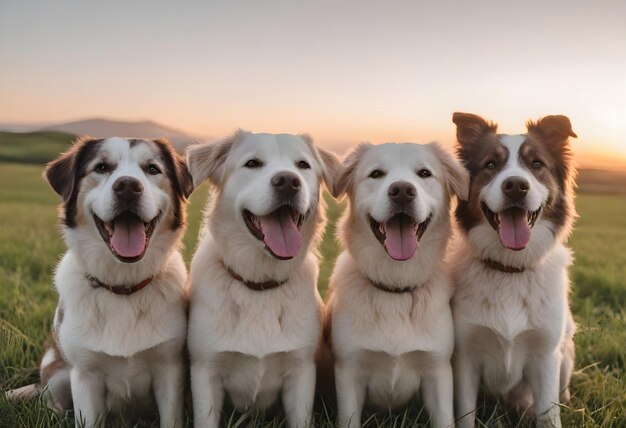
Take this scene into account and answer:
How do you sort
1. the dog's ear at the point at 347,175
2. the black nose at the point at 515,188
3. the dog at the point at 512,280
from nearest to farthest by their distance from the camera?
the black nose at the point at 515,188 → the dog at the point at 512,280 → the dog's ear at the point at 347,175

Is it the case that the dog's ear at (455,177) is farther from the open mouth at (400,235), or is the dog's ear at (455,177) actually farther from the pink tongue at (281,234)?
the pink tongue at (281,234)

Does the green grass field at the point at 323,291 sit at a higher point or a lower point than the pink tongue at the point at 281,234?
lower

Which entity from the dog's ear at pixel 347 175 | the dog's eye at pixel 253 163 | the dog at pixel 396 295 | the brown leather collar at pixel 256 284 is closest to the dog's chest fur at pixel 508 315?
the dog at pixel 396 295

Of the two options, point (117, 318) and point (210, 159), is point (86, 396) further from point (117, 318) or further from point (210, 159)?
point (210, 159)

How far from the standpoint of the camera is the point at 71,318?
396 cm

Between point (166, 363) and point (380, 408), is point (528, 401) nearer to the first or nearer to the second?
point (380, 408)

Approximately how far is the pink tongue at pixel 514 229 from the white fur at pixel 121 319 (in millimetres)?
2166

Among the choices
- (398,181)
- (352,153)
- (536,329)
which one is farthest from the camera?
(352,153)

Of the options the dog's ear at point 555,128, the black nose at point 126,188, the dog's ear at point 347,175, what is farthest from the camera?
the dog's ear at point 555,128

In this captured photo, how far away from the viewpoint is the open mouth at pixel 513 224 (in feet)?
12.9

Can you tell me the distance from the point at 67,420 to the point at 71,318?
68cm

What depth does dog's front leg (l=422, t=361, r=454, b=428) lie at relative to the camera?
4.00m

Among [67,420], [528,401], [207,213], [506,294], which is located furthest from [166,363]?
[528,401]

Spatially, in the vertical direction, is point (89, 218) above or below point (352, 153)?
below
